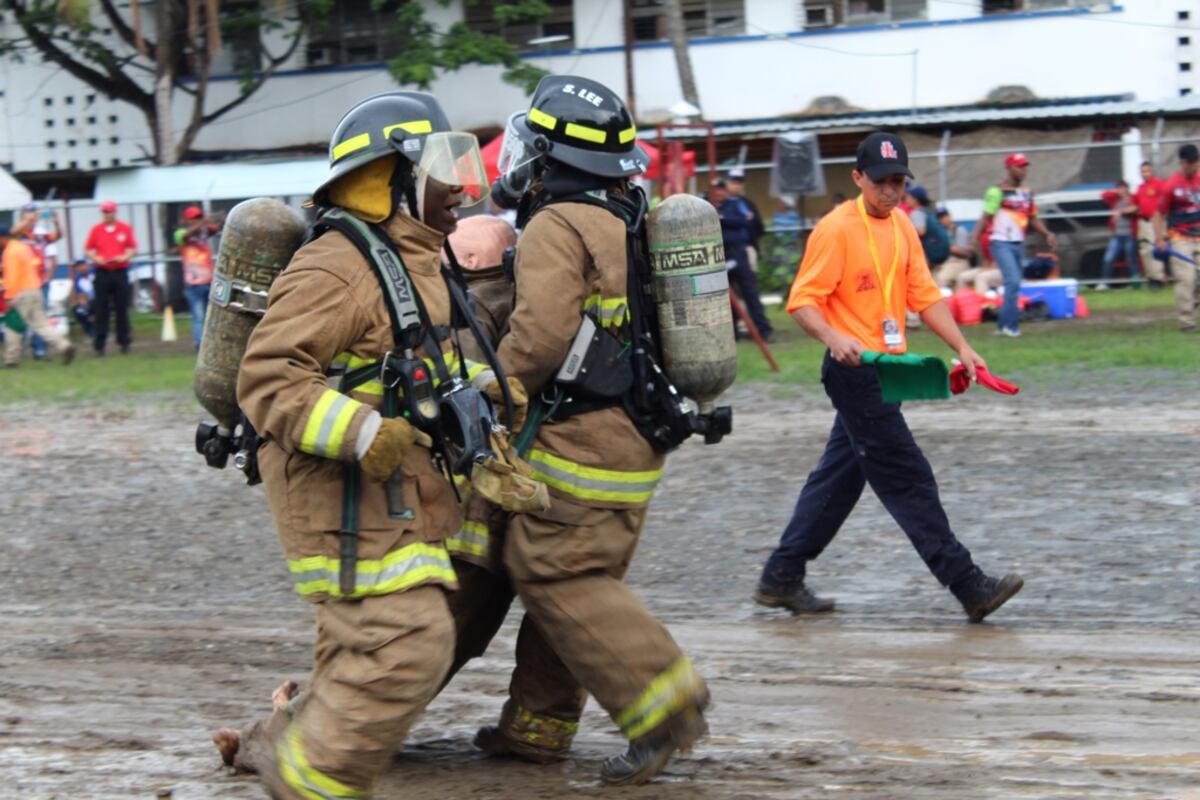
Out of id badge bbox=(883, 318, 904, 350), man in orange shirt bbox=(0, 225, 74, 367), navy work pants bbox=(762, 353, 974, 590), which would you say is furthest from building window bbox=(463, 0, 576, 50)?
navy work pants bbox=(762, 353, 974, 590)

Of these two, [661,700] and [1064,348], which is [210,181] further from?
[661,700]

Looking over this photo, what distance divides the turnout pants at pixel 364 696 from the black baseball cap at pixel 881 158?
3120 millimetres

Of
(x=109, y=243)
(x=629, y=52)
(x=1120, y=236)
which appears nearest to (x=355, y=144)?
(x=109, y=243)

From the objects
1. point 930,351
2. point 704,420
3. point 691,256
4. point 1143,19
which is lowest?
point 930,351

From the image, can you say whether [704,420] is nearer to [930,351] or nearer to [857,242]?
[857,242]

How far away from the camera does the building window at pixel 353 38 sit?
32.3m

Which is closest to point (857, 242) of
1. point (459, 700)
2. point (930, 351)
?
point (459, 700)

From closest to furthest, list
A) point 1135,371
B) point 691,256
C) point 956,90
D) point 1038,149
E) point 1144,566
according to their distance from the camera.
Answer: point 691,256 → point 1144,566 → point 1135,371 → point 1038,149 → point 956,90

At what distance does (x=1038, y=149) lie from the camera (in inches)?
930

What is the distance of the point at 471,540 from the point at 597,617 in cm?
44

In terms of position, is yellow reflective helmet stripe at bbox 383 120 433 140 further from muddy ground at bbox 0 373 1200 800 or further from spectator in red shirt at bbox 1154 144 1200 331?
spectator in red shirt at bbox 1154 144 1200 331

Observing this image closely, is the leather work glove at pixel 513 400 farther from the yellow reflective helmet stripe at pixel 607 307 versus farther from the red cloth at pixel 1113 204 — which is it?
the red cloth at pixel 1113 204

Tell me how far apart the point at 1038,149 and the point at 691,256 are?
65.9 feet

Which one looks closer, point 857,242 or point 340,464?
point 340,464
